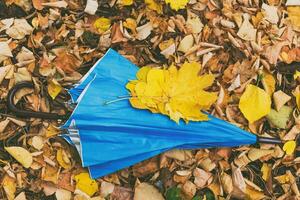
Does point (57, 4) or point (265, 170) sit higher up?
point (57, 4)

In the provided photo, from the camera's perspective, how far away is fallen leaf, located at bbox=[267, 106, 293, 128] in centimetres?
171

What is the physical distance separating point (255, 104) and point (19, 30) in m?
0.81

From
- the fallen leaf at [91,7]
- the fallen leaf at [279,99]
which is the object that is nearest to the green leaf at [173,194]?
the fallen leaf at [279,99]

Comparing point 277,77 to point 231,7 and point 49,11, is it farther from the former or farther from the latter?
point 49,11

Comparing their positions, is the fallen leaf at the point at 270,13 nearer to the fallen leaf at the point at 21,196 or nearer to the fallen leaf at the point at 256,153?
the fallen leaf at the point at 256,153

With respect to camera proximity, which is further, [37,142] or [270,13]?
[270,13]

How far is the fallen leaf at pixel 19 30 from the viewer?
66.9 inches

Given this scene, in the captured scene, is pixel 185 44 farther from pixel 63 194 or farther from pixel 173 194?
pixel 63 194

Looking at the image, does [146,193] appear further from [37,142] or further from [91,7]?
[91,7]

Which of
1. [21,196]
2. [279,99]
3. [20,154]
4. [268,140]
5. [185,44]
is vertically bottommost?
[21,196]

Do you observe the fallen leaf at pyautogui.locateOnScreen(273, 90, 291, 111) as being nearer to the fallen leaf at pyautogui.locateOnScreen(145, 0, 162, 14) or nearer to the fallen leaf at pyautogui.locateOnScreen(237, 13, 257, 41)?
the fallen leaf at pyautogui.locateOnScreen(237, 13, 257, 41)

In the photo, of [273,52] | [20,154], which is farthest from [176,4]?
[20,154]

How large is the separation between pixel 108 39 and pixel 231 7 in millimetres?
439

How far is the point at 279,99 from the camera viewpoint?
1716 mm
